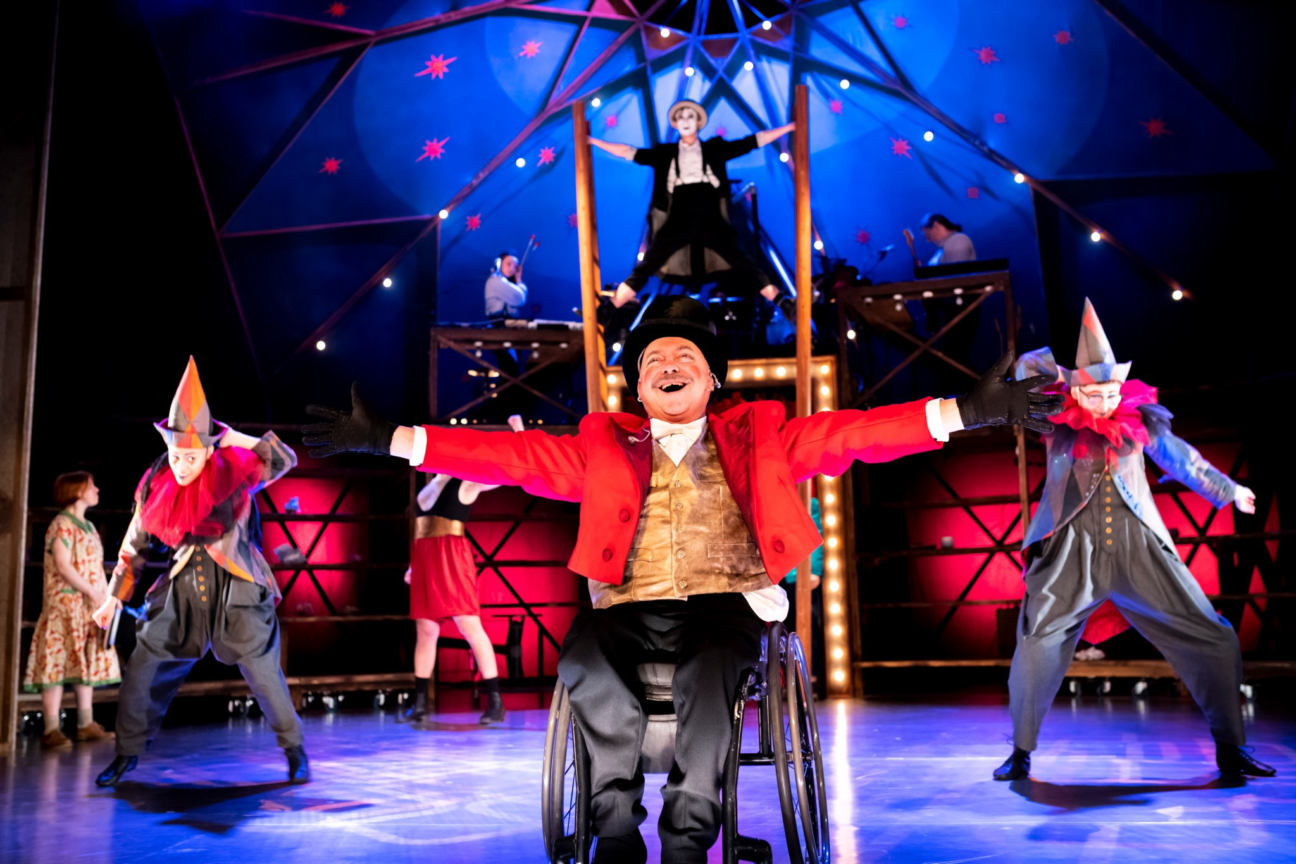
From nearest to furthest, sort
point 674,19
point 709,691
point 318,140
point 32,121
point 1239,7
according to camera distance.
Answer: point 709,691, point 32,121, point 1239,7, point 318,140, point 674,19

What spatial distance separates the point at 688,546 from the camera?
2.66 meters

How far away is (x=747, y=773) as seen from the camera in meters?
4.32

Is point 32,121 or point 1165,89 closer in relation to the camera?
point 32,121

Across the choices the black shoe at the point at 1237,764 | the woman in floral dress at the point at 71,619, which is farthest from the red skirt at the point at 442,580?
the black shoe at the point at 1237,764

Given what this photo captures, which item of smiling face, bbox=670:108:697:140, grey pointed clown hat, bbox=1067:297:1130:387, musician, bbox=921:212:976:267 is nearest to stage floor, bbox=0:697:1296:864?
grey pointed clown hat, bbox=1067:297:1130:387

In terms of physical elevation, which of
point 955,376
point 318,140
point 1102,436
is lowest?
point 1102,436

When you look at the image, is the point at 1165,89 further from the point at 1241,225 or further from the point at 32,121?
the point at 32,121

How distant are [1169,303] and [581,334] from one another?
491 cm

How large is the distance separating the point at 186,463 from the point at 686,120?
3.73 metres

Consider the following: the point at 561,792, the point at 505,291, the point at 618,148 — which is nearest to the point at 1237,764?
the point at 561,792

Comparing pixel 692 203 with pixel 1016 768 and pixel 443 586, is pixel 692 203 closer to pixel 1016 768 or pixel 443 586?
pixel 443 586

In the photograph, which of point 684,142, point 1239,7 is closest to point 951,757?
point 684,142

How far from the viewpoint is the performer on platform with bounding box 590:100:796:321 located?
6.66 meters

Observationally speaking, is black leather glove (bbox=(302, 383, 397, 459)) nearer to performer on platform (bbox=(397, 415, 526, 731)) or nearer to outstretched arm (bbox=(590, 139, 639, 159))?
performer on platform (bbox=(397, 415, 526, 731))
